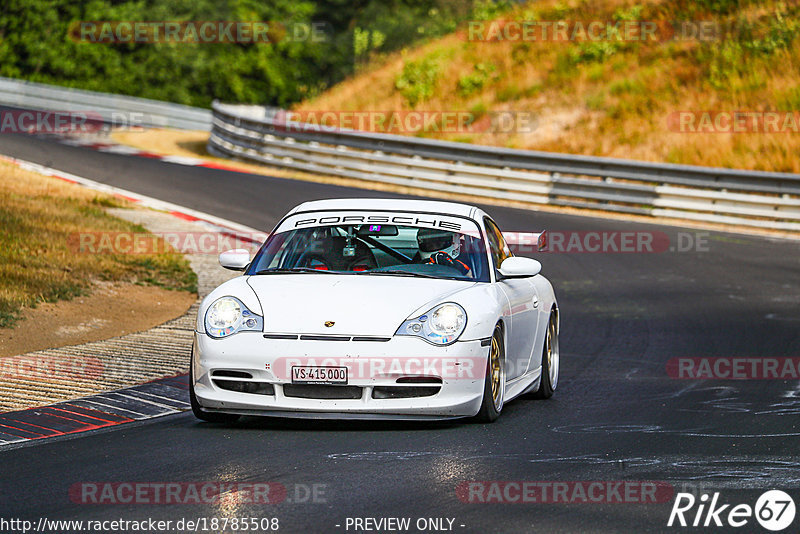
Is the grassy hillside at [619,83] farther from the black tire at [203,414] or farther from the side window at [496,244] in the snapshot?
the black tire at [203,414]

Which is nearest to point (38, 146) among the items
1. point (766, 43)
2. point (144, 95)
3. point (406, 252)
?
point (766, 43)

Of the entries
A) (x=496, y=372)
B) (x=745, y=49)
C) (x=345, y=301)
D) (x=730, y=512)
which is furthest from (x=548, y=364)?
(x=745, y=49)

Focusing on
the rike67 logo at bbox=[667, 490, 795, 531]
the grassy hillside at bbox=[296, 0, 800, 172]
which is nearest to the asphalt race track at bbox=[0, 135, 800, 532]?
the rike67 logo at bbox=[667, 490, 795, 531]

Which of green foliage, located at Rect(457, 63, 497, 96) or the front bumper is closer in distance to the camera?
the front bumper

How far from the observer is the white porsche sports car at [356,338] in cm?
745

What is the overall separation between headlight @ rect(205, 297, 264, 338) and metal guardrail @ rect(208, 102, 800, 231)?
16.3 meters

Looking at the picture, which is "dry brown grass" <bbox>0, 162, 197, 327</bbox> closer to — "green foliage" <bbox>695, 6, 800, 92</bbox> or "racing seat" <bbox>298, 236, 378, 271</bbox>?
"racing seat" <bbox>298, 236, 378, 271</bbox>

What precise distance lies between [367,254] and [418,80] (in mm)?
30222

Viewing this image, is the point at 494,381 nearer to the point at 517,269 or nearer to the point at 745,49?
the point at 517,269

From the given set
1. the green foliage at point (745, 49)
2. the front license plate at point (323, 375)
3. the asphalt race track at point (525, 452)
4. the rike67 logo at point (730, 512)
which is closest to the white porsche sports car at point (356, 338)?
the front license plate at point (323, 375)

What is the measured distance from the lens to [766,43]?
33.6 meters

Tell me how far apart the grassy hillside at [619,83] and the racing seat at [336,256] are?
2002cm

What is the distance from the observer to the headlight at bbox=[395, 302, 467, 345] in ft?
24.8

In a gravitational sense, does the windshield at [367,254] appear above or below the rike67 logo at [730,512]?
above
